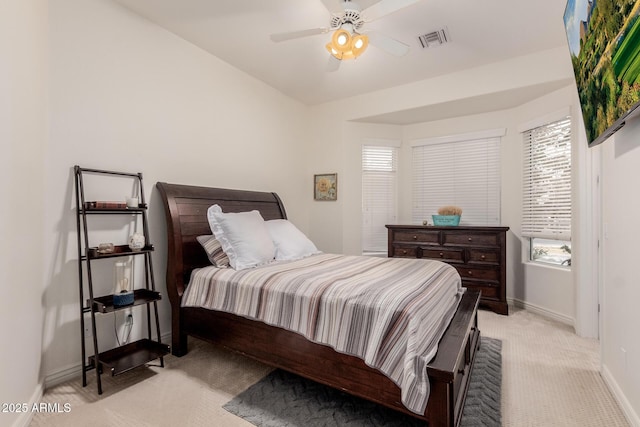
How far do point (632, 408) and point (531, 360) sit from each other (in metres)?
0.81

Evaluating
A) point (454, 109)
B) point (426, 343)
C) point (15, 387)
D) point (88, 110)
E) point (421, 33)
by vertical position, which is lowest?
point (15, 387)

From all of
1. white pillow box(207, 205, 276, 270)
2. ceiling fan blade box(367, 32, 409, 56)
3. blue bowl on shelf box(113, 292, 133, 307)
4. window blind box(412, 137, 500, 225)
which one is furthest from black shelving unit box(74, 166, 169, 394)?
window blind box(412, 137, 500, 225)

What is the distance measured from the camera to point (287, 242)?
9.98ft

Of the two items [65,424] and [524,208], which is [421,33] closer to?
[524,208]

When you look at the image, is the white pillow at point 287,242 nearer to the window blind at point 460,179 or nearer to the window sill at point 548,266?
the window blind at point 460,179

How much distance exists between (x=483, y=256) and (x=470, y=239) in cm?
25

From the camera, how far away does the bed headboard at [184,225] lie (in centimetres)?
259

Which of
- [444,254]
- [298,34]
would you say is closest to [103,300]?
[298,34]

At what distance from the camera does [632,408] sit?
167cm

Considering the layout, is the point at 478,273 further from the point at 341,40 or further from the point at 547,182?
the point at 341,40

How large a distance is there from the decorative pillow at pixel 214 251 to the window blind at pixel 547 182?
3697 millimetres

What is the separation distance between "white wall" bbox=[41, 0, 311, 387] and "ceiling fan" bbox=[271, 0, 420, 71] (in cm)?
119

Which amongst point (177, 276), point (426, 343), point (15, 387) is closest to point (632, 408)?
point (426, 343)

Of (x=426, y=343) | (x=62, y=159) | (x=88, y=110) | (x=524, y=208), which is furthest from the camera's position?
(x=524, y=208)
